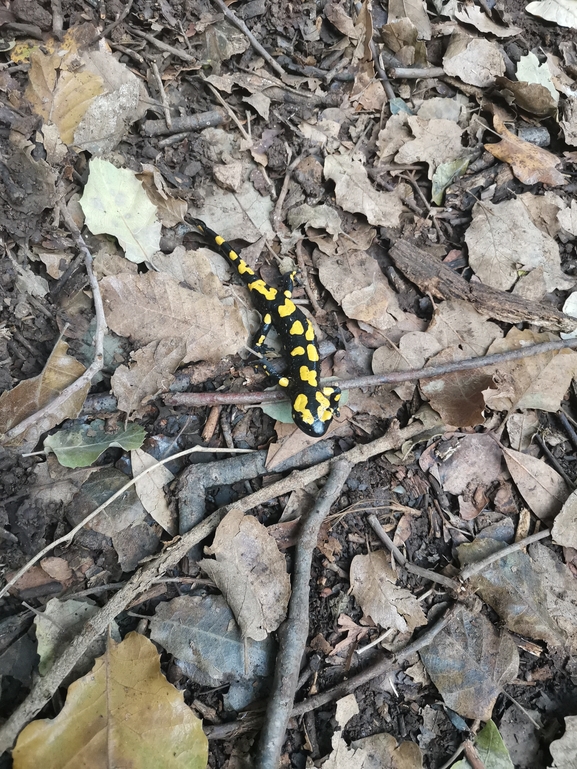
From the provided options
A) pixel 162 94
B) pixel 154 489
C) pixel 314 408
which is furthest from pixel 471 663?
pixel 162 94

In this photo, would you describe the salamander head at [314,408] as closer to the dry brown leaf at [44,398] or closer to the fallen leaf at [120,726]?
the dry brown leaf at [44,398]

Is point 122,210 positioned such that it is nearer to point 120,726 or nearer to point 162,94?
point 162,94

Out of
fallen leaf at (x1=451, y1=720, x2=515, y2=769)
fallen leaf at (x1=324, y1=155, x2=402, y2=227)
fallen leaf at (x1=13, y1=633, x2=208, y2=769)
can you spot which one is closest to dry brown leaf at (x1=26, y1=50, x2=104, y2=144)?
fallen leaf at (x1=324, y1=155, x2=402, y2=227)

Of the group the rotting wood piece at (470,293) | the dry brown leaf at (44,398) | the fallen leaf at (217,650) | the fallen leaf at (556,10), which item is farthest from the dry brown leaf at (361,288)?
the fallen leaf at (556,10)

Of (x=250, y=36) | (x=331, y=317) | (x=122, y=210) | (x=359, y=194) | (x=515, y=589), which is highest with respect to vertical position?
(x=250, y=36)

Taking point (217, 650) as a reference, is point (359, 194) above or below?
above

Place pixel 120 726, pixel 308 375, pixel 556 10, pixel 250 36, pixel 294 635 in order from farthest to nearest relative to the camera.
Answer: pixel 556 10 < pixel 250 36 < pixel 308 375 < pixel 294 635 < pixel 120 726
